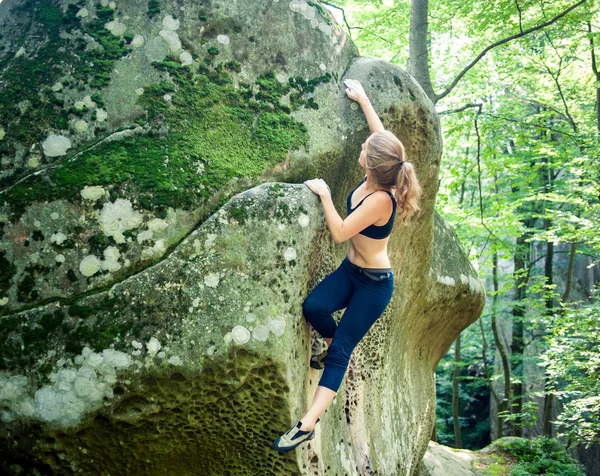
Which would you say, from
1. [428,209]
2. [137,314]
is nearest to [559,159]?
[428,209]

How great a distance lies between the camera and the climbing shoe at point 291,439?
3791mm

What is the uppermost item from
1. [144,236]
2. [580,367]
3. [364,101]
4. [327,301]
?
[364,101]

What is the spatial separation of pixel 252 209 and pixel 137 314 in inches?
45.8

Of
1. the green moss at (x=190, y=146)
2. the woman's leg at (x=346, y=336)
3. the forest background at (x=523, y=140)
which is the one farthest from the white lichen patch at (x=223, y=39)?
the woman's leg at (x=346, y=336)

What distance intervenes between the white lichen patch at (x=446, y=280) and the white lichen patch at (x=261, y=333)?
4.25 metres

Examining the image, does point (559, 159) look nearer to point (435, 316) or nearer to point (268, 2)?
point (435, 316)

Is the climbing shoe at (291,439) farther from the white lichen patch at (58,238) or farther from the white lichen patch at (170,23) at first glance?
the white lichen patch at (170,23)

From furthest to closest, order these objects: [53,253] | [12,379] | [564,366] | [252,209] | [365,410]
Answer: [564,366]
[365,410]
[252,209]
[53,253]
[12,379]

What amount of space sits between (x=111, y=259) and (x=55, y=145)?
1035 millimetres

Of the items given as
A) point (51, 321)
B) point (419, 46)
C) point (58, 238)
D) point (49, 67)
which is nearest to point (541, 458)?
point (419, 46)

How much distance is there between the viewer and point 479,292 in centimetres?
823

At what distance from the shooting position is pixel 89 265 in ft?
12.6

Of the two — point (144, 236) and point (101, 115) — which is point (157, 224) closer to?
point (144, 236)

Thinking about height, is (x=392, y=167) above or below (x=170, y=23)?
below
